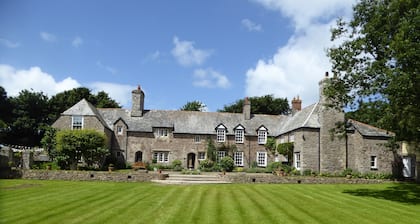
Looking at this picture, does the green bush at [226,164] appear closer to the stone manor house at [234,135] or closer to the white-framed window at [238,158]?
the stone manor house at [234,135]

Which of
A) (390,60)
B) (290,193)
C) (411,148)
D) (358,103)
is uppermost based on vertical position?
(390,60)

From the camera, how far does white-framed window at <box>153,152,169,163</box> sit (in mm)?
40000

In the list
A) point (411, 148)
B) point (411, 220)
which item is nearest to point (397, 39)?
point (411, 220)

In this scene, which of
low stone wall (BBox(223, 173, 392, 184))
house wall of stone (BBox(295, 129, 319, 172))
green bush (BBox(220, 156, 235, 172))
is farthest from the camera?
green bush (BBox(220, 156, 235, 172))

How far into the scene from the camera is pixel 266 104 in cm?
6138

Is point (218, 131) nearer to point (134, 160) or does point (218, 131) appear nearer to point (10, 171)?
point (134, 160)

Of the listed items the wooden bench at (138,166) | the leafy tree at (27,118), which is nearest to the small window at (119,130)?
the wooden bench at (138,166)

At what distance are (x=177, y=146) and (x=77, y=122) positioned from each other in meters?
11.5

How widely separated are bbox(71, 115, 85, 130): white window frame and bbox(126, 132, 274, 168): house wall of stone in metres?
5.55

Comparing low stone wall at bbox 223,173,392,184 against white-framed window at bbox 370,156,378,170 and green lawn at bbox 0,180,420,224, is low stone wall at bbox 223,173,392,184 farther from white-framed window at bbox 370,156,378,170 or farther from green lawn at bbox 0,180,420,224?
white-framed window at bbox 370,156,378,170

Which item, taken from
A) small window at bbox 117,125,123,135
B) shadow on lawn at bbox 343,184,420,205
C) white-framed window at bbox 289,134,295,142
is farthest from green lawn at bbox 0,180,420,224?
small window at bbox 117,125,123,135

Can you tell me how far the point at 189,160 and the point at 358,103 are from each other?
80.4 feet

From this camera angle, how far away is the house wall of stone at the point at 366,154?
3262cm

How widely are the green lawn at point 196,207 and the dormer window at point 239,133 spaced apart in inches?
847
